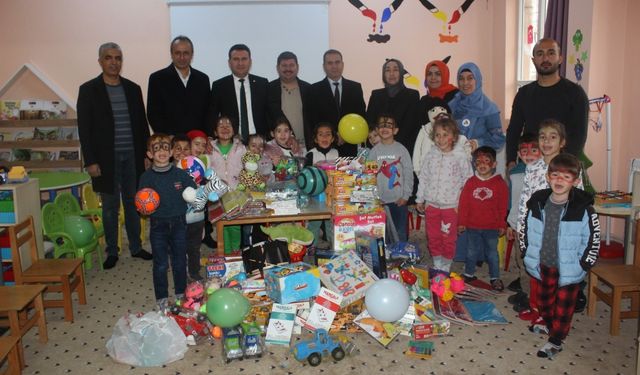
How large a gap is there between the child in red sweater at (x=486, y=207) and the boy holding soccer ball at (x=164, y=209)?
191cm

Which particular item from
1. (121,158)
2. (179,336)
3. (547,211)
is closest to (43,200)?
(121,158)

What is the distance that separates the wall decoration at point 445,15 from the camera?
253 inches

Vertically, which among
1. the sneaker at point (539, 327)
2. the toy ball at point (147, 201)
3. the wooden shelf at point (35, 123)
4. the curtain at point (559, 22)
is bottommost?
the sneaker at point (539, 327)

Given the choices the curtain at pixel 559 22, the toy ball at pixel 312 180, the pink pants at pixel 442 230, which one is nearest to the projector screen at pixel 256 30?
the curtain at pixel 559 22

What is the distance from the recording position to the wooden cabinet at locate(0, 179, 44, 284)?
331 cm

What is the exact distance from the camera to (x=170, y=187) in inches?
130


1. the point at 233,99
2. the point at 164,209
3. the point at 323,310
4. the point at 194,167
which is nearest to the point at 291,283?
the point at 323,310

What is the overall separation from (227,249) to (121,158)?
1147mm

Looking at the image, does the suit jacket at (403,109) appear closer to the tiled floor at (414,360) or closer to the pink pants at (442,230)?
the pink pants at (442,230)

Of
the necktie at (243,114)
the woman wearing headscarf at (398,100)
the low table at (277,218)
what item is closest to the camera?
the low table at (277,218)

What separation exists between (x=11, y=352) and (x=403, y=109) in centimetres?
327

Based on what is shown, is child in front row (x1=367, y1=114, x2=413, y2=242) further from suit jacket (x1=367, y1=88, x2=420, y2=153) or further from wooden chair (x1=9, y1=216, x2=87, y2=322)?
wooden chair (x1=9, y1=216, x2=87, y2=322)

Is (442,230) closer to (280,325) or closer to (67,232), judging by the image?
(280,325)

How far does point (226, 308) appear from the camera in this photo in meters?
2.87
